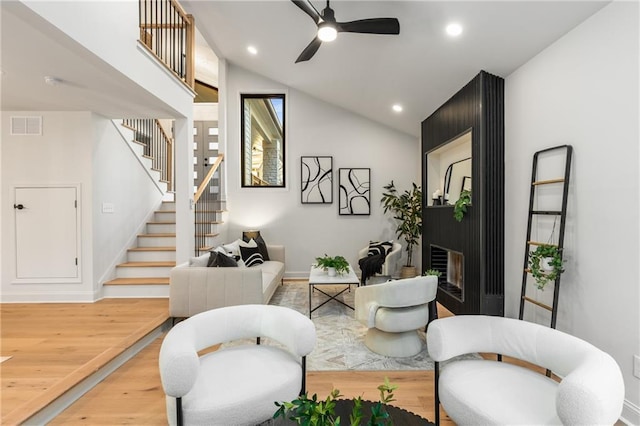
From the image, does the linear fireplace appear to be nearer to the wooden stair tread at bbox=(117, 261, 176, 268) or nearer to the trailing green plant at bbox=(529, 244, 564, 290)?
the trailing green plant at bbox=(529, 244, 564, 290)

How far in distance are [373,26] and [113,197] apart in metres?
4.02

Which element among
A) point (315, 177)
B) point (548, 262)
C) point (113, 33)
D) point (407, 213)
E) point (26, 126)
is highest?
point (113, 33)

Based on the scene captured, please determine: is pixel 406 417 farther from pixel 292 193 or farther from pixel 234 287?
pixel 292 193

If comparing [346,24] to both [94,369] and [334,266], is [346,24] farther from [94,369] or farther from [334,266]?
[94,369]

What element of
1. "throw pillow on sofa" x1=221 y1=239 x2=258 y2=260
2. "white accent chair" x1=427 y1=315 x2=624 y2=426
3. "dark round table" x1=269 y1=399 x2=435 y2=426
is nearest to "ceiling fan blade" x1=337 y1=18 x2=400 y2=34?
"white accent chair" x1=427 y1=315 x2=624 y2=426

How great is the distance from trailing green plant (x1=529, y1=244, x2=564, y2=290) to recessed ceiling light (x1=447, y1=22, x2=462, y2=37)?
2076 mm

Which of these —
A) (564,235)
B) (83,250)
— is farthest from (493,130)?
(83,250)

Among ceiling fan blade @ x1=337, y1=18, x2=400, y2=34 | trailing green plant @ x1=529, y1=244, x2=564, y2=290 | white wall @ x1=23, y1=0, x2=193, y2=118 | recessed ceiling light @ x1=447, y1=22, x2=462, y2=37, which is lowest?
trailing green plant @ x1=529, y1=244, x2=564, y2=290

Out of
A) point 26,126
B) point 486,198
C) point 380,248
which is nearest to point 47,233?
point 26,126

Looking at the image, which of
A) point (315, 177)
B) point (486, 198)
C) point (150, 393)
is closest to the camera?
point (150, 393)

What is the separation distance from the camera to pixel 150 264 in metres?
4.49

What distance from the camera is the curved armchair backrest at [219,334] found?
1.53 m

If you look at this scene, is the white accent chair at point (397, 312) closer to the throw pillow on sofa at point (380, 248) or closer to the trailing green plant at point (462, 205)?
the trailing green plant at point (462, 205)

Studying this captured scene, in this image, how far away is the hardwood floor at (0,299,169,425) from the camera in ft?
6.93
